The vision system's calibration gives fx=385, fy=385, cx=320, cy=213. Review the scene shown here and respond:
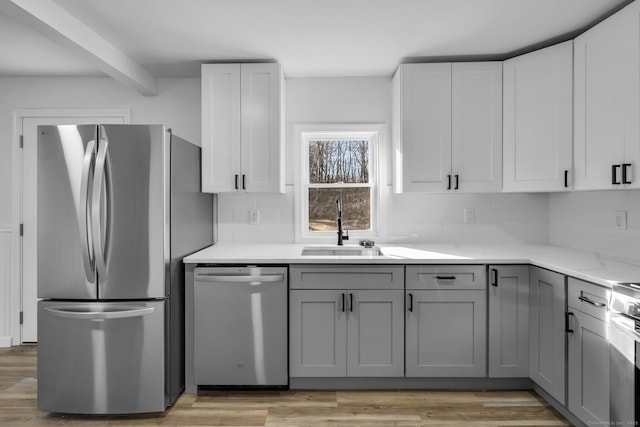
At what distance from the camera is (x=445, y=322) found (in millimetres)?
2619

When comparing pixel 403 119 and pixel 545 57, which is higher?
pixel 545 57

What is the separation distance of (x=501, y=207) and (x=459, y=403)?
5.51ft

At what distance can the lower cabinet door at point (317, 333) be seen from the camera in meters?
2.63

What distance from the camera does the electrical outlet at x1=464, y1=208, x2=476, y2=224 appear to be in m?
3.37

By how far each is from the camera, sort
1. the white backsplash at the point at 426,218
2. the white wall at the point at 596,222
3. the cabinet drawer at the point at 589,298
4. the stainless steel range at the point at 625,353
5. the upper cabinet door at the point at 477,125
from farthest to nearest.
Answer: the white backsplash at the point at 426,218
the upper cabinet door at the point at 477,125
the white wall at the point at 596,222
the cabinet drawer at the point at 589,298
the stainless steel range at the point at 625,353

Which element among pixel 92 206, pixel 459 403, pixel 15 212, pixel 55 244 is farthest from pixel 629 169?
pixel 15 212

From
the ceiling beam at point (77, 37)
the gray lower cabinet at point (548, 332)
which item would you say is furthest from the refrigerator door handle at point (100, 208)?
the gray lower cabinet at point (548, 332)

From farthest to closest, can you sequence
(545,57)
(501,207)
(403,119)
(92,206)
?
(501,207) < (403,119) < (545,57) < (92,206)

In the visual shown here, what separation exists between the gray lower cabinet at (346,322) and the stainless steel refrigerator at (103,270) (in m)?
0.88

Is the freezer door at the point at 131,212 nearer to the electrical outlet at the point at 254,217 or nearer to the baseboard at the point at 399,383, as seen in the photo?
the electrical outlet at the point at 254,217

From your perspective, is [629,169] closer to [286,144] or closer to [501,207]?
[501,207]

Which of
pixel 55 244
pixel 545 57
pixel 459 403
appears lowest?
pixel 459 403

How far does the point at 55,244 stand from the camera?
233 centimetres

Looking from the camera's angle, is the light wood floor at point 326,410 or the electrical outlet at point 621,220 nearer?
the light wood floor at point 326,410
